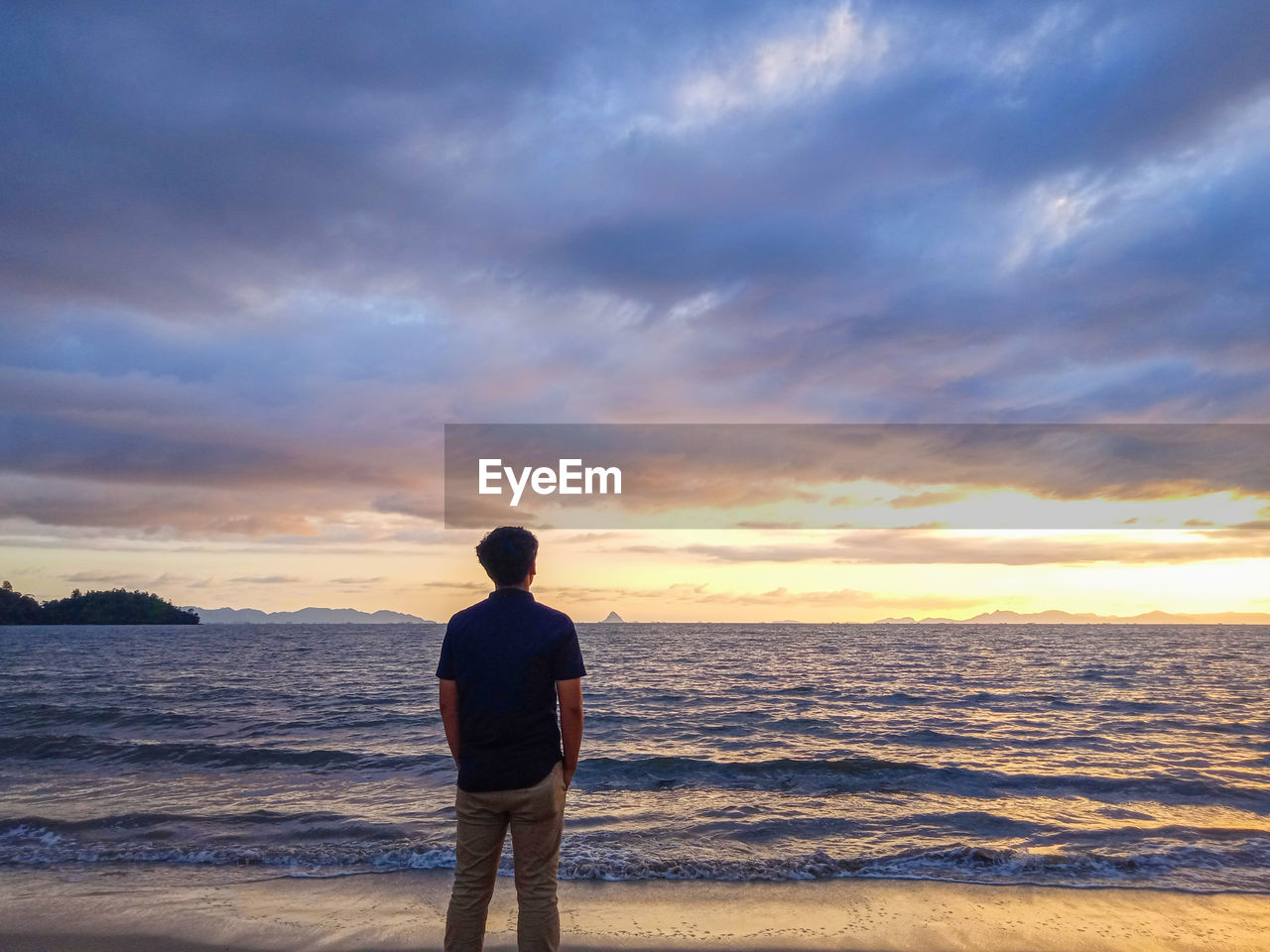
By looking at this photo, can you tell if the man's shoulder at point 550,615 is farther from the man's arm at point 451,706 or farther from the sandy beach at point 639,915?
the sandy beach at point 639,915

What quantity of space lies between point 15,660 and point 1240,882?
197 ft

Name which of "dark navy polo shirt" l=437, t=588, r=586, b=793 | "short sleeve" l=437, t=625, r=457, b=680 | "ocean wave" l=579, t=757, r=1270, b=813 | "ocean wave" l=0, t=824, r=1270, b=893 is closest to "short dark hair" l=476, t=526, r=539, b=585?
"dark navy polo shirt" l=437, t=588, r=586, b=793

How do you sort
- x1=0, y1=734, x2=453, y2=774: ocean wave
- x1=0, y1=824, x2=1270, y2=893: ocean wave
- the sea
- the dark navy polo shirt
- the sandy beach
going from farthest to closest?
x1=0, y1=734, x2=453, y2=774: ocean wave < the sea < x1=0, y1=824, x2=1270, y2=893: ocean wave < the sandy beach < the dark navy polo shirt

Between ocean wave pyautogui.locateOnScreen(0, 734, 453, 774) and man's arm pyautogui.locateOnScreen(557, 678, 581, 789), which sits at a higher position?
man's arm pyautogui.locateOnScreen(557, 678, 581, 789)

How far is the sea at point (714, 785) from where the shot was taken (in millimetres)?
8961

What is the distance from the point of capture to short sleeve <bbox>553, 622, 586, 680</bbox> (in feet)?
13.3

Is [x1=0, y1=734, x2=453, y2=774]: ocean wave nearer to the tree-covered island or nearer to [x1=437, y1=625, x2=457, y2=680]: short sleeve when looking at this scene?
[x1=437, y1=625, x2=457, y2=680]: short sleeve

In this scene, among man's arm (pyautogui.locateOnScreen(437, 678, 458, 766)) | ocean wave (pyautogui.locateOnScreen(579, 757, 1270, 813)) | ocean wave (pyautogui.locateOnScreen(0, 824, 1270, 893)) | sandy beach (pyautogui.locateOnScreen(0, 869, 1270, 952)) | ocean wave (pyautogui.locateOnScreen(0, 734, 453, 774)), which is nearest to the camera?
man's arm (pyautogui.locateOnScreen(437, 678, 458, 766))

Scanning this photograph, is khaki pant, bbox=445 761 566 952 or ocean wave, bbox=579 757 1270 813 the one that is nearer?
khaki pant, bbox=445 761 566 952

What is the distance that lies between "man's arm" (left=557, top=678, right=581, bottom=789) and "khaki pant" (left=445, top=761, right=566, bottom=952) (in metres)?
0.13

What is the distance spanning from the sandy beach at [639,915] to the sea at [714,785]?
1.72 feet

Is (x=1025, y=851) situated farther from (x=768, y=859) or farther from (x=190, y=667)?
(x=190, y=667)

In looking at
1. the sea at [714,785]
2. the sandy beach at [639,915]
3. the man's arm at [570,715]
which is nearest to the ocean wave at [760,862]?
the sea at [714,785]

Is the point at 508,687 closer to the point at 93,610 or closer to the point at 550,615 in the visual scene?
the point at 550,615
